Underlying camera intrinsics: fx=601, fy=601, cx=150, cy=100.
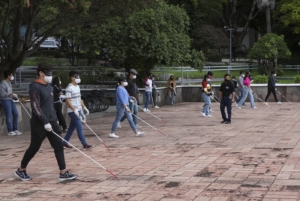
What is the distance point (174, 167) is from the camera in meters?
9.83

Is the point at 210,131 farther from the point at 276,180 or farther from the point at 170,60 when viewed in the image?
the point at 170,60

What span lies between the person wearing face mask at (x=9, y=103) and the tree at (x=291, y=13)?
98.9ft

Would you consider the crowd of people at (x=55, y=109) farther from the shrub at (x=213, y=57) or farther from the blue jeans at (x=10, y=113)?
the shrub at (x=213, y=57)

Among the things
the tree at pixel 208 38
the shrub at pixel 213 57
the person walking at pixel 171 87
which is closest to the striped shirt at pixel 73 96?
the person walking at pixel 171 87

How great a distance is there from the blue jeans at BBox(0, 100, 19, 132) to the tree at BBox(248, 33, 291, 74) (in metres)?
26.0

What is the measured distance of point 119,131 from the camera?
15.9 metres

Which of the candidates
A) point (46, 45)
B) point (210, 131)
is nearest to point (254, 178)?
point (210, 131)

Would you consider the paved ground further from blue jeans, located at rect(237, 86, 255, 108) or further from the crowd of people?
blue jeans, located at rect(237, 86, 255, 108)

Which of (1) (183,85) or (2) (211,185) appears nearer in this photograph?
(2) (211,185)

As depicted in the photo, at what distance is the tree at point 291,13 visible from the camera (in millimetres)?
Answer: 42062

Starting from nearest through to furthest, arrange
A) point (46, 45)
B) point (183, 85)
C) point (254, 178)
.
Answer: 1. point (254, 178)
2. point (183, 85)
3. point (46, 45)

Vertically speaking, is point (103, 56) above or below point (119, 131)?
above

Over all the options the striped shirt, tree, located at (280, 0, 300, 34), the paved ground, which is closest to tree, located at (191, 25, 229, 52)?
tree, located at (280, 0, 300, 34)

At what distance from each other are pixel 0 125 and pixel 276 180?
Answer: 895 centimetres
